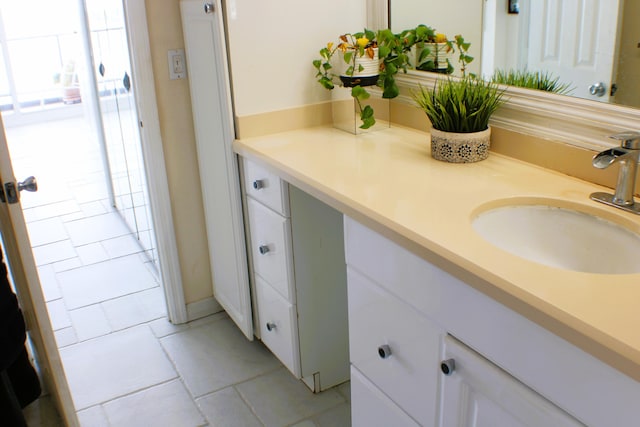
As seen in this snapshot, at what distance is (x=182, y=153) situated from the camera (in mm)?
2445

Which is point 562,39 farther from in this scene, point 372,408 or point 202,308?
point 202,308

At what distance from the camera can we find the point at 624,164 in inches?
52.9

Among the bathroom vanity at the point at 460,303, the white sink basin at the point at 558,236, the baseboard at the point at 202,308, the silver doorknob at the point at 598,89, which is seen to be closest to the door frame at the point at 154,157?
the baseboard at the point at 202,308

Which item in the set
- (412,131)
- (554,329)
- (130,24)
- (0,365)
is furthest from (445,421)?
(130,24)

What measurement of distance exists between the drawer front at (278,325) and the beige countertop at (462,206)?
1.62ft

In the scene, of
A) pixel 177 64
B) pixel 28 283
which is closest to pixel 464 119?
pixel 177 64

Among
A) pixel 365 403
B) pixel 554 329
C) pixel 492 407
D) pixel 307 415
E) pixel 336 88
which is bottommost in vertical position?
pixel 307 415

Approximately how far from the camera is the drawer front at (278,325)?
206cm

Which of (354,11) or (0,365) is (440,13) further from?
(0,365)

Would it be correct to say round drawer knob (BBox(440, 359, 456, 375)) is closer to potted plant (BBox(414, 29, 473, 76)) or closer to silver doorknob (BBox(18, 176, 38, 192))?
potted plant (BBox(414, 29, 473, 76))

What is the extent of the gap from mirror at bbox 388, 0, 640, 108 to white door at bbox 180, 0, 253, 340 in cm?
74

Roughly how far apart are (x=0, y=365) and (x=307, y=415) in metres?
0.95

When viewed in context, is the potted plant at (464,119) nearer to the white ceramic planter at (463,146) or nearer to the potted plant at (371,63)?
the white ceramic planter at (463,146)

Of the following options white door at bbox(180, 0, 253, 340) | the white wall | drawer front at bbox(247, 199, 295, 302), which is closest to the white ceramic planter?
drawer front at bbox(247, 199, 295, 302)
